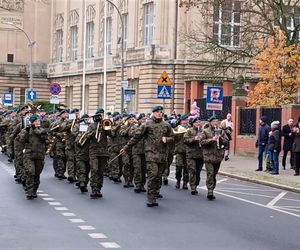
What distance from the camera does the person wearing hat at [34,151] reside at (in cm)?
1608

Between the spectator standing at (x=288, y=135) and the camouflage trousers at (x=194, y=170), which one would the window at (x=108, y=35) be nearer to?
the spectator standing at (x=288, y=135)

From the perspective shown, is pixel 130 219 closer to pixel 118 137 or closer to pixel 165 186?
pixel 165 186

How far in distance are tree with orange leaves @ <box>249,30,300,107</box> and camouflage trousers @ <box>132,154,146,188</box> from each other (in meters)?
14.8

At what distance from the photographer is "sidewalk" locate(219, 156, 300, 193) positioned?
20422 mm

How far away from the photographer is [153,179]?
1498 cm

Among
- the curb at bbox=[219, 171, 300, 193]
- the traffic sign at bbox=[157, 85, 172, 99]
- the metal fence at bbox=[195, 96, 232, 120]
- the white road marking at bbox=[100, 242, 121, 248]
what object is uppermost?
the traffic sign at bbox=[157, 85, 172, 99]

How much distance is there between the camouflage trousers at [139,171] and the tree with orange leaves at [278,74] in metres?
14.8

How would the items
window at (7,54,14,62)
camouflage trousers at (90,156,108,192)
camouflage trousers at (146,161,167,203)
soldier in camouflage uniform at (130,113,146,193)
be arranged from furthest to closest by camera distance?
1. window at (7,54,14,62)
2. soldier in camouflage uniform at (130,113,146,193)
3. camouflage trousers at (90,156,108,192)
4. camouflage trousers at (146,161,167,203)

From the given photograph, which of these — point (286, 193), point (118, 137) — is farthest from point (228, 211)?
point (118, 137)

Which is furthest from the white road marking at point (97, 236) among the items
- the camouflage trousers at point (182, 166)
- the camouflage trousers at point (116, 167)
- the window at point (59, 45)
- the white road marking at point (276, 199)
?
the window at point (59, 45)

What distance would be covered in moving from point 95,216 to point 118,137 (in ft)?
26.0

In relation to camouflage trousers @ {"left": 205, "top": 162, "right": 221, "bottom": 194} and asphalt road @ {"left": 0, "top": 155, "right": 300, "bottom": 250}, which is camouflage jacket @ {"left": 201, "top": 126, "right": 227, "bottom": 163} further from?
asphalt road @ {"left": 0, "top": 155, "right": 300, "bottom": 250}

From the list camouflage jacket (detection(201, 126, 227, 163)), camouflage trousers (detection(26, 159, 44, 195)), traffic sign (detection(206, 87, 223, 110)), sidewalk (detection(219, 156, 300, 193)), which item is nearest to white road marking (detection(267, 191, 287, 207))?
sidewalk (detection(219, 156, 300, 193))

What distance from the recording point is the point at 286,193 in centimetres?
1897
